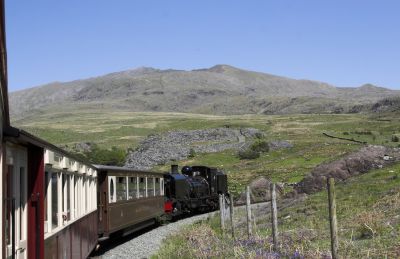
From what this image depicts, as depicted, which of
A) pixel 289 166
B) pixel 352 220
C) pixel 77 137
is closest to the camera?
pixel 352 220

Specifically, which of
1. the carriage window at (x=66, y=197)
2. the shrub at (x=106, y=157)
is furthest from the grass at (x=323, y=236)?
the shrub at (x=106, y=157)

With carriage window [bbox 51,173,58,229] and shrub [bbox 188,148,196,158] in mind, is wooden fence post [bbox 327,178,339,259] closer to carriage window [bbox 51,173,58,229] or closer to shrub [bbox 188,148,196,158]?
carriage window [bbox 51,173,58,229]

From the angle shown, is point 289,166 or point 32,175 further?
point 289,166

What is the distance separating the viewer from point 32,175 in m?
7.32

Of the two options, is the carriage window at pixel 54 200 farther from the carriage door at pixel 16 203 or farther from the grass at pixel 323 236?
the grass at pixel 323 236

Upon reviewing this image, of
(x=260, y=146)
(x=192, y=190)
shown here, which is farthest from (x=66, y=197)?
(x=260, y=146)

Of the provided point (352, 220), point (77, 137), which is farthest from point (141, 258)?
point (77, 137)

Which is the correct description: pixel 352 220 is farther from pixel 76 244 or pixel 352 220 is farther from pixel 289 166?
pixel 289 166

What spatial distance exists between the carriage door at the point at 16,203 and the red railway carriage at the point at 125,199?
10.2 m

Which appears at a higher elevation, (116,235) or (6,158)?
(6,158)

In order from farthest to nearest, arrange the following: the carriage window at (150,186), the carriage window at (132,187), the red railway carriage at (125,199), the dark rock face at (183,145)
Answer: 1. the dark rock face at (183,145)
2. the carriage window at (150,186)
3. the carriage window at (132,187)
4. the red railway carriage at (125,199)

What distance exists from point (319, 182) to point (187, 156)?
46191 millimetres

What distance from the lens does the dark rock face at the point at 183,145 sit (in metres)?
78.8

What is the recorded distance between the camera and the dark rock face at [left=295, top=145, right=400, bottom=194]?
3438 centimetres
